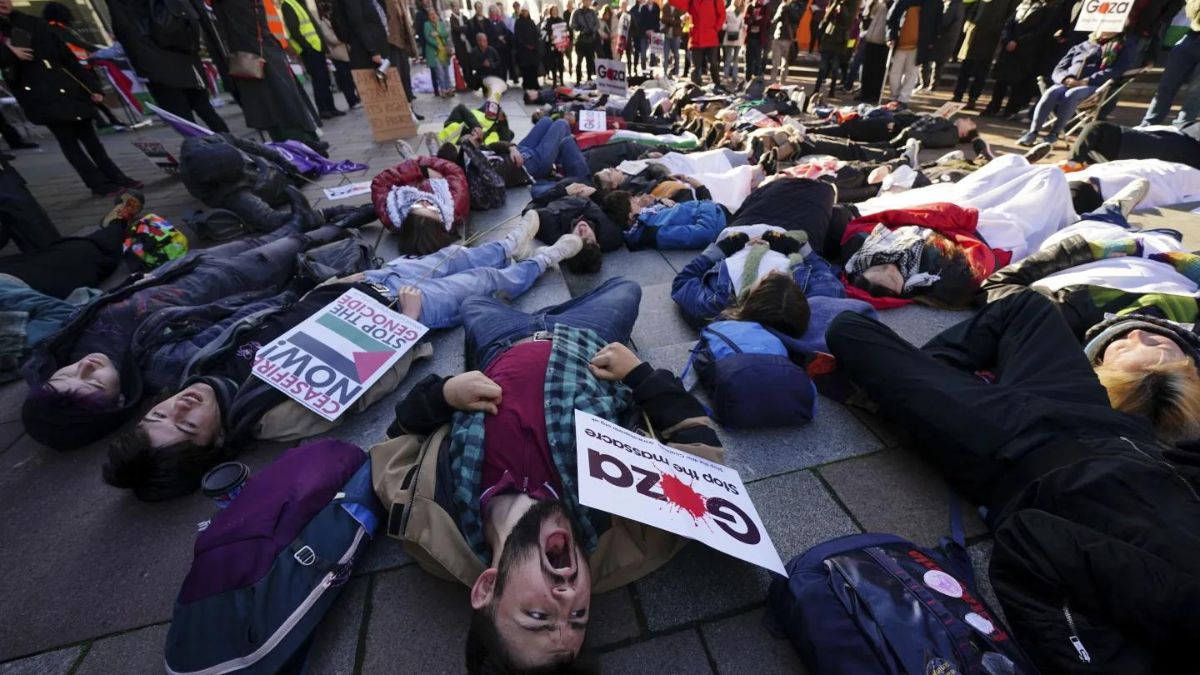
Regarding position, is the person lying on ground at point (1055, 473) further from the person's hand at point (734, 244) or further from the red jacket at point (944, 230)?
the person's hand at point (734, 244)

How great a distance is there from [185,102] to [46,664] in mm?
7035

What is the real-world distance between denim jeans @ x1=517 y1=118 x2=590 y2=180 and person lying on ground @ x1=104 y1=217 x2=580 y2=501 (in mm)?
2612

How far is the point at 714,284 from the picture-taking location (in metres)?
3.35

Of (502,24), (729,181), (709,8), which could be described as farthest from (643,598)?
(502,24)

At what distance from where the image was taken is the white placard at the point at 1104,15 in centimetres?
637

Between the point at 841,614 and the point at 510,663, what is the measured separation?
100 cm

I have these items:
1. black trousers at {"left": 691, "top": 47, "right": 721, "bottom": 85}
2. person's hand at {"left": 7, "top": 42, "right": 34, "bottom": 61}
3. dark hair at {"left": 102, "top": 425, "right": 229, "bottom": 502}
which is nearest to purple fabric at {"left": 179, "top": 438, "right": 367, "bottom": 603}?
dark hair at {"left": 102, "top": 425, "right": 229, "bottom": 502}

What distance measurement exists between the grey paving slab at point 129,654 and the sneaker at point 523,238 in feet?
10.4

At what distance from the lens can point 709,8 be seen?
450 inches

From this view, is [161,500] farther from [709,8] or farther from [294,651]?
[709,8]

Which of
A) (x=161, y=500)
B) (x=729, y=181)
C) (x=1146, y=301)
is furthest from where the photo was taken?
(x=729, y=181)

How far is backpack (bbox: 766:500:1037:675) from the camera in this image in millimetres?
1241

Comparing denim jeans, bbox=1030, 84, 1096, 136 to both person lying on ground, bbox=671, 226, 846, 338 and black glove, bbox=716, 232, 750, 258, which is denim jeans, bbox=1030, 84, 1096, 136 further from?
black glove, bbox=716, 232, 750, 258

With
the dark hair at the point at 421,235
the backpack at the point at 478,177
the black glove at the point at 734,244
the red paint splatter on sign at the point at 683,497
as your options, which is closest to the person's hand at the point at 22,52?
the backpack at the point at 478,177
